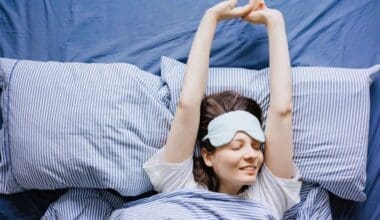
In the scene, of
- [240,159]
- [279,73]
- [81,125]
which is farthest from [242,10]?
[81,125]

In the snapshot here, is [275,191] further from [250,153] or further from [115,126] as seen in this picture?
[115,126]

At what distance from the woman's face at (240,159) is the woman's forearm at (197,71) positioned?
0.45 feet

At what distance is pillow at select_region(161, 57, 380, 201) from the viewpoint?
4.12ft

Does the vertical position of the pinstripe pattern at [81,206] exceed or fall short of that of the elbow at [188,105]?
it falls short

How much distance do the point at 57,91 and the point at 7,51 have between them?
0.29 meters

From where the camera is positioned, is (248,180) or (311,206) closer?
(248,180)

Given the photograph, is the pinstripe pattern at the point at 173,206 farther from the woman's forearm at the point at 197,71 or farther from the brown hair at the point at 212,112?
the woman's forearm at the point at 197,71

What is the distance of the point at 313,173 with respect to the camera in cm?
126

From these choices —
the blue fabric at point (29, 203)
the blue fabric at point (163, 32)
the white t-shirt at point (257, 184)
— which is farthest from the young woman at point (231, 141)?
the blue fabric at point (29, 203)

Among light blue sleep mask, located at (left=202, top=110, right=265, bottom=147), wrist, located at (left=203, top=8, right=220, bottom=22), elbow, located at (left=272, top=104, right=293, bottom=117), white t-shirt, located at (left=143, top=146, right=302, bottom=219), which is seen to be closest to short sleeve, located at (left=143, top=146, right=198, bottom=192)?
white t-shirt, located at (left=143, top=146, right=302, bottom=219)

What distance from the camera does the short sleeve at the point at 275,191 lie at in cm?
119

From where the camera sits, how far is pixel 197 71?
1.18 meters

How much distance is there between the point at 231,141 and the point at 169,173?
0.19 m

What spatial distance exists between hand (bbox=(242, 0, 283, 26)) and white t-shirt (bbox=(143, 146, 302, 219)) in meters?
0.40
